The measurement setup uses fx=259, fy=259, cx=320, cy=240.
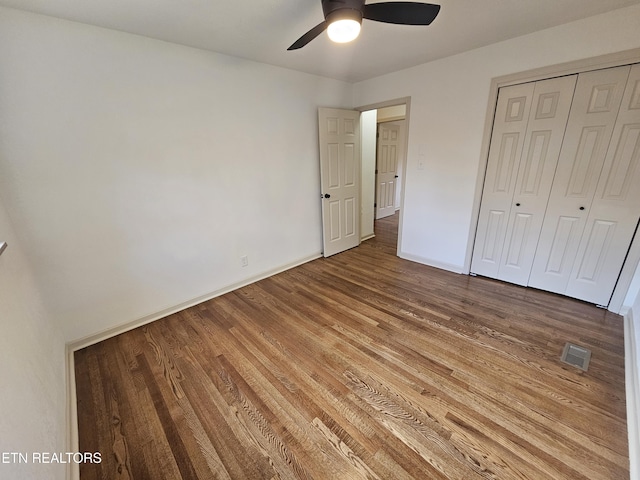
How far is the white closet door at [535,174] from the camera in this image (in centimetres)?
232

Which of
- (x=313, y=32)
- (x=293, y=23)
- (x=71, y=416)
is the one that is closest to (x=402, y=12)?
(x=313, y=32)

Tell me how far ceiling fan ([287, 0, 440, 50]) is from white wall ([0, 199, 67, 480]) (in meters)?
2.08

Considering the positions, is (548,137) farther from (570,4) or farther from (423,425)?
(423,425)

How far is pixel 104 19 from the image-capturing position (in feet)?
5.76

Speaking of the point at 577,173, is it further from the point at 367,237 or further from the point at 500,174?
the point at 367,237

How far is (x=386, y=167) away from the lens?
233 inches

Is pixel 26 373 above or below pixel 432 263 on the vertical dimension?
above

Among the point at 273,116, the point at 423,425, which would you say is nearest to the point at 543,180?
the point at 423,425

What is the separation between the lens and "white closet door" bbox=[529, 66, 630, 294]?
6.95ft

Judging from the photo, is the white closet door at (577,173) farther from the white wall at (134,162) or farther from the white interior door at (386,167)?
the white interior door at (386,167)

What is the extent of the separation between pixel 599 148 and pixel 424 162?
1.49 metres

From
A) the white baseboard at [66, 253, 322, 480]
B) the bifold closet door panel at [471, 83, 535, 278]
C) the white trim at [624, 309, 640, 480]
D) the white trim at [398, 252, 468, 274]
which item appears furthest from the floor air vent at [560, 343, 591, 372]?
the white baseboard at [66, 253, 322, 480]

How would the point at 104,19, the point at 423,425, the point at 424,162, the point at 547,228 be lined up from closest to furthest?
1. the point at 423,425
2. the point at 104,19
3. the point at 547,228
4. the point at 424,162

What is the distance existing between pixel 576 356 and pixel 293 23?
3204 mm
